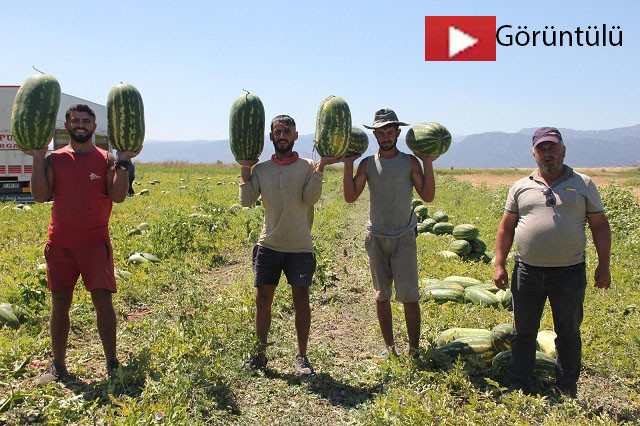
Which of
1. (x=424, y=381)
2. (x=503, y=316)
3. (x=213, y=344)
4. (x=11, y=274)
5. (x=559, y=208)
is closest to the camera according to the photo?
(x=559, y=208)

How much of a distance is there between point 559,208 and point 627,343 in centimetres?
238

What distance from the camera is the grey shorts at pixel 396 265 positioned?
5.12 metres

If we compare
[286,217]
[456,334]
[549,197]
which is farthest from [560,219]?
[286,217]

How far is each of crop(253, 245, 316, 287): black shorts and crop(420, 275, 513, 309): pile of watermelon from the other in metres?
2.79

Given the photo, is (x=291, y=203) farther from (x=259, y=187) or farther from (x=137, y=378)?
(x=137, y=378)

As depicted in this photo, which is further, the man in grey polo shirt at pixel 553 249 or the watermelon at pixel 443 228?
the watermelon at pixel 443 228

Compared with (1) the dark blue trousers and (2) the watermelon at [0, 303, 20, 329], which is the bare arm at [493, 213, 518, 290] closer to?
(1) the dark blue trousers

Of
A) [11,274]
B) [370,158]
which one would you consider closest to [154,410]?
[370,158]

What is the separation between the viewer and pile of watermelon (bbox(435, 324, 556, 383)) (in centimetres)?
493

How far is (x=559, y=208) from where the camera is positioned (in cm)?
438

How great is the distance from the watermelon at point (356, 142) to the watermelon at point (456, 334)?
2.20 metres

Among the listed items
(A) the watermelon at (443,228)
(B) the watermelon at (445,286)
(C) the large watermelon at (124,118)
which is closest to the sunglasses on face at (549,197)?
(B) the watermelon at (445,286)

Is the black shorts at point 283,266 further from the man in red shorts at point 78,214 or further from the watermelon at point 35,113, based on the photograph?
the watermelon at point 35,113

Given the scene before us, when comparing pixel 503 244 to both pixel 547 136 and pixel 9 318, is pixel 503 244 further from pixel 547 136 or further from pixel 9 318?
pixel 9 318
